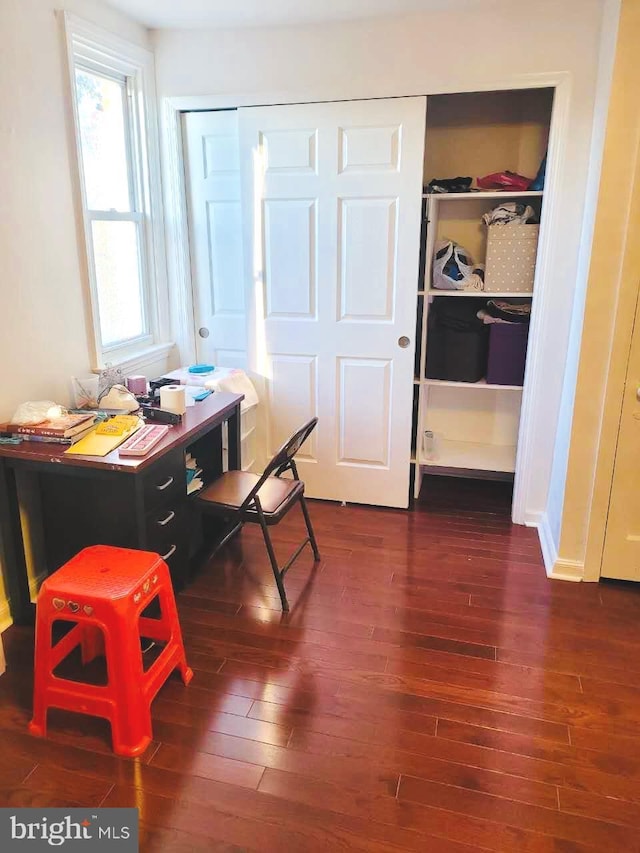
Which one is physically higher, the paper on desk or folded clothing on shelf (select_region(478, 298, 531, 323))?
folded clothing on shelf (select_region(478, 298, 531, 323))

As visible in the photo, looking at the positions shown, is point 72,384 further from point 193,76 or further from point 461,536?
point 461,536

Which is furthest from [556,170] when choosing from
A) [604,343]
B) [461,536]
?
[461,536]

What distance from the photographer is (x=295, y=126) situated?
3031mm

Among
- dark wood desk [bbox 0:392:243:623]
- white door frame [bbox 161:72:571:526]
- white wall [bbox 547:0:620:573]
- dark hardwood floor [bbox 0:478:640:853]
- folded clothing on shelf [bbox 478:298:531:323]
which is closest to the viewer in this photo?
dark hardwood floor [bbox 0:478:640:853]

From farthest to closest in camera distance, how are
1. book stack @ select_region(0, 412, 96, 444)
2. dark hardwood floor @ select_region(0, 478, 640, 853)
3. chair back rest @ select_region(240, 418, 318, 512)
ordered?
chair back rest @ select_region(240, 418, 318, 512) → book stack @ select_region(0, 412, 96, 444) → dark hardwood floor @ select_region(0, 478, 640, 853)

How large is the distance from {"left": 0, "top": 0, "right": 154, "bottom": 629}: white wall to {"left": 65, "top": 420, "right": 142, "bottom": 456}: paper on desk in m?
0.36

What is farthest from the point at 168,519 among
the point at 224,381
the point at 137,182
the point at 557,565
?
the point at 137,182

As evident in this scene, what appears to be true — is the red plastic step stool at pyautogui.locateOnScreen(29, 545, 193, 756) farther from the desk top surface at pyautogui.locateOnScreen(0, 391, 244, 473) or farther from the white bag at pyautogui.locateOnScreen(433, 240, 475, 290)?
the white bag at pyautogui.locateOnScreen(433, 240, 475, 290)

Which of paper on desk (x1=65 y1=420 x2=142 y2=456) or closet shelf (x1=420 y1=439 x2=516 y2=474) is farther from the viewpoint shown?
closet shelf (x1=420 y1=439 x2=516 y2=474)

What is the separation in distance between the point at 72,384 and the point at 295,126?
5.45 ft

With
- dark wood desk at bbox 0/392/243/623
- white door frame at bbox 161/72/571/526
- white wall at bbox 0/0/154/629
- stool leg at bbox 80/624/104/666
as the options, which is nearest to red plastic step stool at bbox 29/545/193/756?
stool leg at bbox 80/624/104/666

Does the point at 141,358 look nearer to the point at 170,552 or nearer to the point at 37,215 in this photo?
the point at 37,215

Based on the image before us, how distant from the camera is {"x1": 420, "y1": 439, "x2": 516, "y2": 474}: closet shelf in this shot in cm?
342

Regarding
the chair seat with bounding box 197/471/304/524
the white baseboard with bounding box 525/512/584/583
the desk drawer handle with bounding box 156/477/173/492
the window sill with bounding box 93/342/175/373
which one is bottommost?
the white baseboard with bounding box 525/512/584/583
